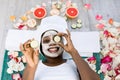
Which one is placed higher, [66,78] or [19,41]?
[19,41]

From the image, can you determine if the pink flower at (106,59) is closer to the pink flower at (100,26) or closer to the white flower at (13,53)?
the pink flower at (100,26)

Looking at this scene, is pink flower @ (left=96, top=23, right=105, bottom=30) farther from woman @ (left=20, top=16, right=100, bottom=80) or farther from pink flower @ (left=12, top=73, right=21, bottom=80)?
pink flower @ (left=12, top=73, right=21, bottom=80)

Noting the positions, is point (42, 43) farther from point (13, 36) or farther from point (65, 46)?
point (13, 36)

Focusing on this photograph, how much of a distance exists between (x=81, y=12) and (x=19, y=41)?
492mm

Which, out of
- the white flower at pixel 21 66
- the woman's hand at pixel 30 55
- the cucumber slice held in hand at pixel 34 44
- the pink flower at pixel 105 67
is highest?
the cucumber slice held in hand at pixel 34 44

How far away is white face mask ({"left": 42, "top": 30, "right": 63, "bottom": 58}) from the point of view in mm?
1428

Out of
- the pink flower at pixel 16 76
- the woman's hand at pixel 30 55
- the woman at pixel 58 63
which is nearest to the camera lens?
the woman's hand at pixel 30 55

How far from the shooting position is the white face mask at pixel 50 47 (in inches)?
56.2

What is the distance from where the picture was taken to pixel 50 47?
1424mm

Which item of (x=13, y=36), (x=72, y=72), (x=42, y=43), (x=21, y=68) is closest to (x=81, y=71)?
(x=72, y=72)

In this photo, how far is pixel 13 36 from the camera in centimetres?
173

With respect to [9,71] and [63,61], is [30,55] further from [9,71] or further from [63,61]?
[9,71]

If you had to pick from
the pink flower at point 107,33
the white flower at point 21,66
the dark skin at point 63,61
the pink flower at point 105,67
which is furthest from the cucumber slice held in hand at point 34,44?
the pink flower at point 107,33

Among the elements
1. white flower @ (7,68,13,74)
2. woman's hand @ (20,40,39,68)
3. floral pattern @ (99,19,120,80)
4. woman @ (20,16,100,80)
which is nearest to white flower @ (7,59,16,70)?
white flower @ (7,68,13,74)
